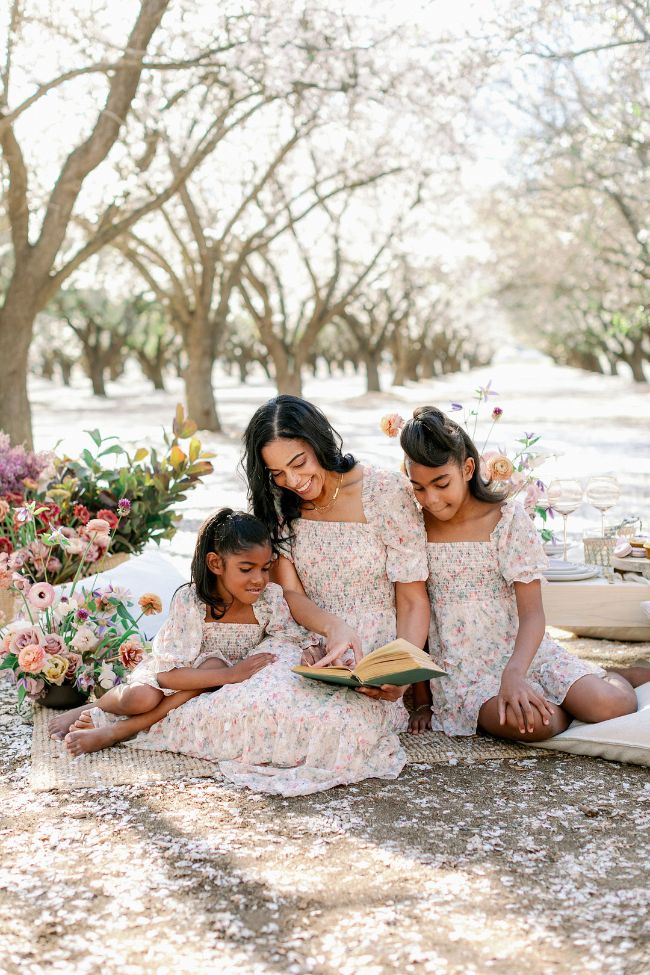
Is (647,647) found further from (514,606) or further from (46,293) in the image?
(46,293)

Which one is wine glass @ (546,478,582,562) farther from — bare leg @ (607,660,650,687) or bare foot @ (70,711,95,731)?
bare foot @ (70,711,95,731)

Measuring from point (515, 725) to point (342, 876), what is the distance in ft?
3.51

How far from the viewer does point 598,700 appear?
3598 mm

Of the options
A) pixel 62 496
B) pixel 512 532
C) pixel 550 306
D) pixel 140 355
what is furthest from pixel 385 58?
pixel 140 355

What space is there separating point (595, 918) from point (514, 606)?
1.59 meters

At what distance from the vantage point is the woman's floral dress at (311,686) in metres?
3.41

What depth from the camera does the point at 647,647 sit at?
5031mm

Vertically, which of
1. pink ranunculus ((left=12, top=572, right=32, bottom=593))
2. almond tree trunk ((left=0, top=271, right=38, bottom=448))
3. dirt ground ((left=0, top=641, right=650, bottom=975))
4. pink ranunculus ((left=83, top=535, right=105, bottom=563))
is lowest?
dirt ground ((left=0, top=641, right=650, bottom=975))

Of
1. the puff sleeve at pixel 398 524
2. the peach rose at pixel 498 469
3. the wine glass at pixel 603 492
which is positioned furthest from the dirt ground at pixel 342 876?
the wine glass at pixel 603 492

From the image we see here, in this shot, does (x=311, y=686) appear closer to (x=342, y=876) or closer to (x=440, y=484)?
(x=440, y=484)

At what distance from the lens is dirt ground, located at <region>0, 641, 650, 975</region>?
2.27 meters

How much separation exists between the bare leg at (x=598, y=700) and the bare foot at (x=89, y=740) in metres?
1.59

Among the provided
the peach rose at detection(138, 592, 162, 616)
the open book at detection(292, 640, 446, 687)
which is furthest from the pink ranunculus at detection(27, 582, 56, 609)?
the open book at detection(292, 640, 446, 687)

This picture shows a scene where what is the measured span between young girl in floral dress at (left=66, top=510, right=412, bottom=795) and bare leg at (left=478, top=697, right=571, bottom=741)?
327mm
